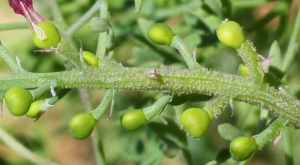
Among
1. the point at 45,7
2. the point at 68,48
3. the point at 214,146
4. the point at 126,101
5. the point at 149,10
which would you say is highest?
the point at 68,48

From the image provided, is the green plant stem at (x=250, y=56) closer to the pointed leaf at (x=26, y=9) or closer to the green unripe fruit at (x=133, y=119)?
the green unripe fruit at (x=133, y=119)

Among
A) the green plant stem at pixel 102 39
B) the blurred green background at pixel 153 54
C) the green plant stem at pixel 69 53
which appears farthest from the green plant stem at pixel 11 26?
the green plant stem at pixel 69 53

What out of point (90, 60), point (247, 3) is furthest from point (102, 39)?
point (247, 3)

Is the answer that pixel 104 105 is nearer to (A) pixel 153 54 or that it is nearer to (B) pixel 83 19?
(B) pixel 83 19

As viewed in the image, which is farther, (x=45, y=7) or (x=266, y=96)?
(x=45, y=7)

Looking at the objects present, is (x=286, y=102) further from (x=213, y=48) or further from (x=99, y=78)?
(x=213, y=48)

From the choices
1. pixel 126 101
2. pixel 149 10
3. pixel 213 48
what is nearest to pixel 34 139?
pixel 126 101

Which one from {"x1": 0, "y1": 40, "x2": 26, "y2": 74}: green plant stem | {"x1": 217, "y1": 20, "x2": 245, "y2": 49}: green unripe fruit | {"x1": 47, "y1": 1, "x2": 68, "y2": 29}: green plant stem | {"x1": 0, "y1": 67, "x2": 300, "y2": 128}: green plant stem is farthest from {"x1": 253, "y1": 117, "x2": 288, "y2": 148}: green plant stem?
{"x1": 47, "y1": 1, "x2": 68, "y2": 29}: green plant stem
